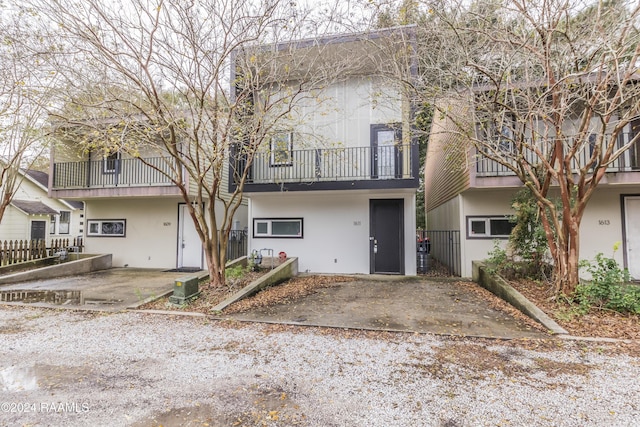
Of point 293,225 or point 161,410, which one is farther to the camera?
point 293,225

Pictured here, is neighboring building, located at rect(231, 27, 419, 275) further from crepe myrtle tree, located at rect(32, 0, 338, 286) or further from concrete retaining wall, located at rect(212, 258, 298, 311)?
crepe myrtle tree, located at rect(32, 0, 338, 286)

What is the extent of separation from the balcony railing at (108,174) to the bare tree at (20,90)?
3.88 ft

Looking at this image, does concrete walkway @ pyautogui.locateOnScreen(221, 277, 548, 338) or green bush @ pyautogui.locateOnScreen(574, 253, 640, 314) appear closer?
concrete walkway @ pyautogui.locateOnScreen(221, 277, 548, 338)

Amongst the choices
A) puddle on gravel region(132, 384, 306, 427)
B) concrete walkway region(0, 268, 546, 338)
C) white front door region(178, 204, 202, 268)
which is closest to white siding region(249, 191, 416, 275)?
concrete walkway region(0, 268, 546, 338)

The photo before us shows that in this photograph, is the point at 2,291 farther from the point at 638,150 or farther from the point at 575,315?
the point at 638,150

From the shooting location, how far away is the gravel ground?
2.53 m

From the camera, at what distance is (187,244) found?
11.6 meters

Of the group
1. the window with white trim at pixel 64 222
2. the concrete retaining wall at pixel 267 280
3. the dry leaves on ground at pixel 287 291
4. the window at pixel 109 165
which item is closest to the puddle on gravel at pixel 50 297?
the concrete retaining wall at pixel 267 280

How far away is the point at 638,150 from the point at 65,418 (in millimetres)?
12849

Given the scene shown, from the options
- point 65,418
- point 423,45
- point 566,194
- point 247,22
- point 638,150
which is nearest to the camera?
point 65,418

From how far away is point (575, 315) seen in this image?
16.1 feet

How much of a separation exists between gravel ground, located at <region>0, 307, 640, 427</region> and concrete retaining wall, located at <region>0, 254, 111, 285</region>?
5.56 meters

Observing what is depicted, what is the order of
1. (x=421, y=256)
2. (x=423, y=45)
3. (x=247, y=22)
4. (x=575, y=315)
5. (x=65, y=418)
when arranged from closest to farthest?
(x=65, y=418) → (x=575, y=315) → (x=247, y=22) → (x=423, y=45) → (x=421, y=256)

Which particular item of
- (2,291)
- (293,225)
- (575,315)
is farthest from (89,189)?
(575,315)
